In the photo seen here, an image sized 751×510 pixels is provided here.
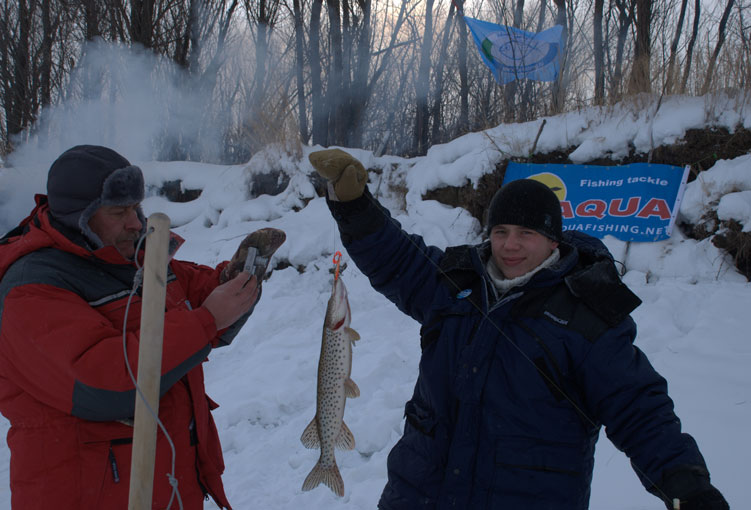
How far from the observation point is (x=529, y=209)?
6.24 feet

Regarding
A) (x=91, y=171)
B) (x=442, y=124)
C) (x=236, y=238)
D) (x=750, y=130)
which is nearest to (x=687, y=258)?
(x=750, y=130)

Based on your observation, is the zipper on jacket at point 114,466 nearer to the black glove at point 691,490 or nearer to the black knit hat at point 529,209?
the black knit hat at point 529,209

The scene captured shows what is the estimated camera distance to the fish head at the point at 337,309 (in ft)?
6.99

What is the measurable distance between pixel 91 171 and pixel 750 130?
6.59m

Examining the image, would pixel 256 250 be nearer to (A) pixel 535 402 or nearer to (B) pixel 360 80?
(A) pixel 535 402

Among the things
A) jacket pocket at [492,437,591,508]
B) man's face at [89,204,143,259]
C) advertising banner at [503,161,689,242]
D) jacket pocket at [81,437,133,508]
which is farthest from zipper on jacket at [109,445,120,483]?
advertising banner at [503,161,689,242]

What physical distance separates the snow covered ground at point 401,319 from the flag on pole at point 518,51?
2340 millimetres

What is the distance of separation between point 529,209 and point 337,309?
94 centimetres

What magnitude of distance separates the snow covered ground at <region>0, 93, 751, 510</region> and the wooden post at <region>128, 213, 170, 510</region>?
6.81 feet

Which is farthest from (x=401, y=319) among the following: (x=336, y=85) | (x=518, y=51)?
(x=336, y=85)

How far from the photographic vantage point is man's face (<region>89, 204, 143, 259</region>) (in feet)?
5.90

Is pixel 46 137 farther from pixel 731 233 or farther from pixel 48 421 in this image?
pixel 731 233

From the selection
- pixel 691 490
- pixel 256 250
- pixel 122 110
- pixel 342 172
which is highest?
pixel 122 110

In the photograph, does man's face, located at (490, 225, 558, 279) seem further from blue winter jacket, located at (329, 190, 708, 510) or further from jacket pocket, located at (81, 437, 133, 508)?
jacket pocket, located at (81, 437, 133, 508)
